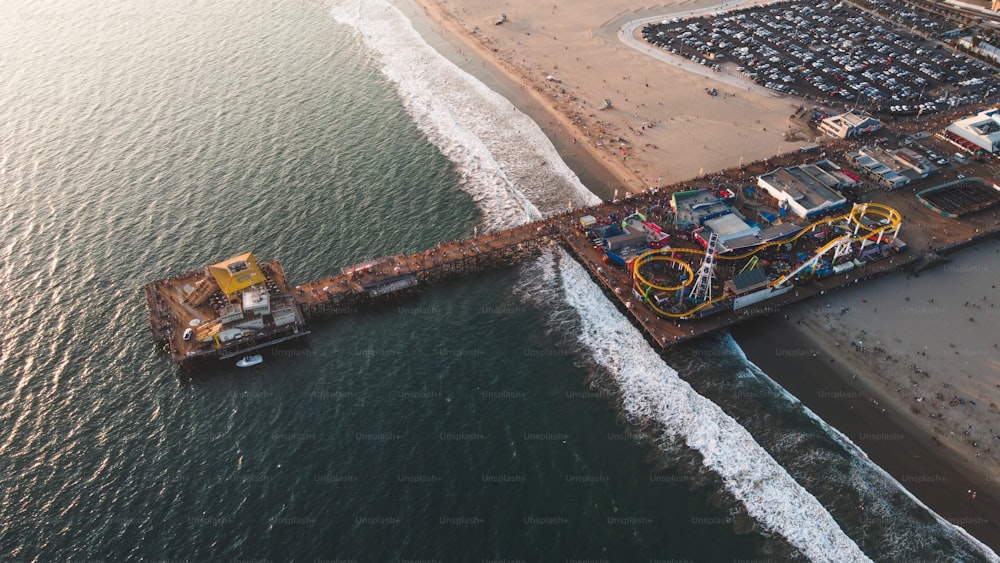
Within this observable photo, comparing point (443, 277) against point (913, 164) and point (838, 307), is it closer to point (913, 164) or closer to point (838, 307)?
point (838, 307)

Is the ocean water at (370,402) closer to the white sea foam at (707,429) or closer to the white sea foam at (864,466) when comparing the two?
the white sea foam at (707,429)

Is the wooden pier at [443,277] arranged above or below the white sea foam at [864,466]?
above

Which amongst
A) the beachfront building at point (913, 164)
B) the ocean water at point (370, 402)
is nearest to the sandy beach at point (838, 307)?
the ocean water at point (370, 402)

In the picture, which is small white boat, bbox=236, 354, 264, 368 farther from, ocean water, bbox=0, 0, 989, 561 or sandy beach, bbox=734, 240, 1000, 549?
sandy beach, bbox=734, 240, 1000, 549

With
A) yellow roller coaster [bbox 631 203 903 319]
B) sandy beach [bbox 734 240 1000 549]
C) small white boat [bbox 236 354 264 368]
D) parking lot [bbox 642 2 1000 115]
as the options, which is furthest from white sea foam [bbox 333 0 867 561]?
parking lot [bbox 642 2 1000 115]

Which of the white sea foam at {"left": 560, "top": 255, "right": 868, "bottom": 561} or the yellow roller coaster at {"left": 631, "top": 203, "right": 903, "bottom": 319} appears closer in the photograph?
the white sea foam at {"left": 560, "top": 255, "right": 868, "bottom": 561}

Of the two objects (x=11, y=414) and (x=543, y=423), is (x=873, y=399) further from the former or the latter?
(x=11, y=414)
